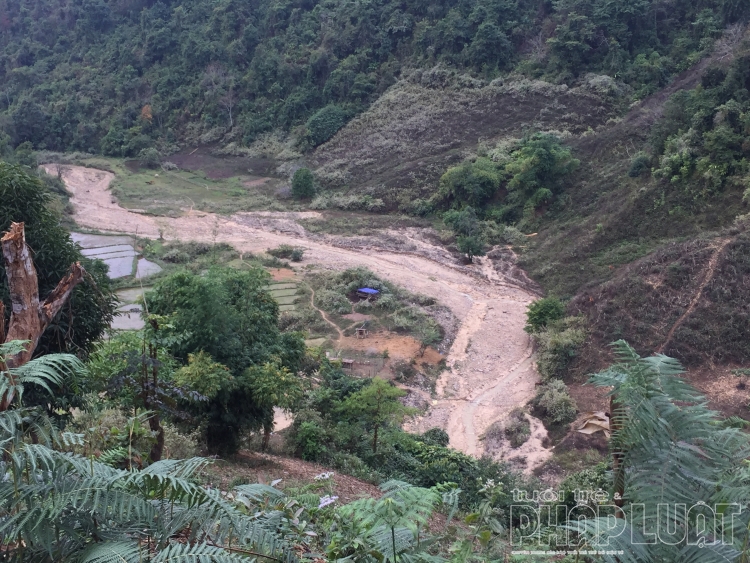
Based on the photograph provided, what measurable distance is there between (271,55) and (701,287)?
1276 inches

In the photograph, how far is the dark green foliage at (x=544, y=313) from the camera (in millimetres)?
15969

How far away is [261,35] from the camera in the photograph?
4200 cm

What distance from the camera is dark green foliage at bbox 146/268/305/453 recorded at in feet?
25.6

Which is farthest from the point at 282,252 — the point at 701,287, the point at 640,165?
the point at 701,287

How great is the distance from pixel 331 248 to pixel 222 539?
21.1 meters

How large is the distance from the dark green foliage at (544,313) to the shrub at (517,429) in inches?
140

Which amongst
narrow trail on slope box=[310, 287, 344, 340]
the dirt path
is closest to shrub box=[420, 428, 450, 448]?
the dirt path

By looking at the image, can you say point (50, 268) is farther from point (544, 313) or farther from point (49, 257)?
point (544, 313)

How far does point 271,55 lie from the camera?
39.5 m

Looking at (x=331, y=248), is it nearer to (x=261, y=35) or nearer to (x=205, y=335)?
(x=205, y=335)

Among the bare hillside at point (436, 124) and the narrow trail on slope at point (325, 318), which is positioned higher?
the bare hillside at point (436, 124)

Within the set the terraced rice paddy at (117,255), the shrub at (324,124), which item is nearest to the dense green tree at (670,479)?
the terraced rice paddy at (117,255)

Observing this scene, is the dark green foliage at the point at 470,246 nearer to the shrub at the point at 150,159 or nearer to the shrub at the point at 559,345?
the shrub at the point at 559,345

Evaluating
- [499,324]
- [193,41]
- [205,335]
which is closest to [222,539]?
[205,335]
